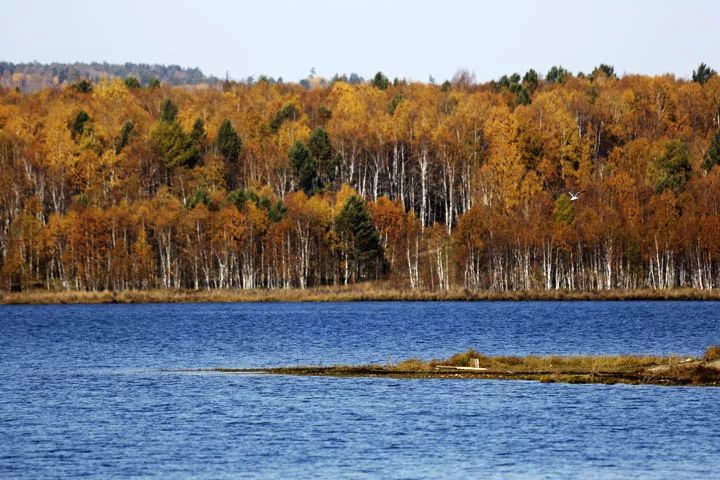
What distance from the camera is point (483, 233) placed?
123 metres

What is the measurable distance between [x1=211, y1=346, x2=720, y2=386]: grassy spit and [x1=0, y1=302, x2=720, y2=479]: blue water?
493 millimetres

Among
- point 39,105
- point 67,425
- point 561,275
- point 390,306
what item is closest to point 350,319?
point 390,306

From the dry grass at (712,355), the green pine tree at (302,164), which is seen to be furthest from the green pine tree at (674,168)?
the dry grass at (712,355)

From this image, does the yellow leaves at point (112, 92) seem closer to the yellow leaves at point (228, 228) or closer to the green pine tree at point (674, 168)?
the yellow leaves at point (228, 228)

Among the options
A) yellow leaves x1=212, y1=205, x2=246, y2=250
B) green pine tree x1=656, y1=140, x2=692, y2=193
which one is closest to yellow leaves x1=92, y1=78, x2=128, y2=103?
yellow leaves x1=212, y1=205, x2=246, y2=250

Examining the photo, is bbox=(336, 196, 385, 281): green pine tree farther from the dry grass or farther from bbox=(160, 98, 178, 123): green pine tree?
the dry grass

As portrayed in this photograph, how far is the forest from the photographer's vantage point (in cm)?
12244

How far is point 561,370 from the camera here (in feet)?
156

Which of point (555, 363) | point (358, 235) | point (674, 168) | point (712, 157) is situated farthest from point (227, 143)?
point (555, 363)

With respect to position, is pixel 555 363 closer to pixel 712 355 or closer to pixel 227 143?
pixel 712 355

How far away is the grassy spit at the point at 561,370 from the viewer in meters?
44.7

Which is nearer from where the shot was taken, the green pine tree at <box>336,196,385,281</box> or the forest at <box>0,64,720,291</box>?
the forest at <box>0,64,720,291</box>

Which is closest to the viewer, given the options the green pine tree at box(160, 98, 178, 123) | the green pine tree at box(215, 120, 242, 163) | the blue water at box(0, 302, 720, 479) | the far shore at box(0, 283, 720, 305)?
the blue water at box(0, 302, 720, 479)

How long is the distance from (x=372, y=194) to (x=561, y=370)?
10505 cm
